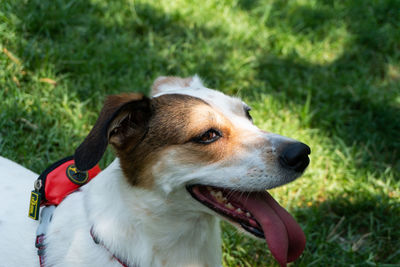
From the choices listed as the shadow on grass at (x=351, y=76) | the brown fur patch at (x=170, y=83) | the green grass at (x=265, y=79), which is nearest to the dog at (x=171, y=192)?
the brown fur patch at (x=170, y=83)

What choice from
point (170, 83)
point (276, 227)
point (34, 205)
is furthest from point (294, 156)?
point (34, 205)

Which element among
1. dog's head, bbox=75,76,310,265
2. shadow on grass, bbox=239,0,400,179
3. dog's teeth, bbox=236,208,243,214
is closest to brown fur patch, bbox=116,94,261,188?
dog's head, bbox=75,76,310,265

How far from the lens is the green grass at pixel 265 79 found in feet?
12.6

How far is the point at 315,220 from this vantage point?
3.76 m

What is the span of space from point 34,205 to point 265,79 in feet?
11.5

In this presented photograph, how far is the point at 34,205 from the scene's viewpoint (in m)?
2.57

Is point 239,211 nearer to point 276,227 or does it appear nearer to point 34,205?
point 276,227

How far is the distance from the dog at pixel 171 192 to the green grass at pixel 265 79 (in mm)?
1149

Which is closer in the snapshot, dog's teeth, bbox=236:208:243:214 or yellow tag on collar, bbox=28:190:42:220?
dog's teeth, bbox=236:208:243:214

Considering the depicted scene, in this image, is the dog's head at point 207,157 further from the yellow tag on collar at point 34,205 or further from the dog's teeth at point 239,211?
the yellow tag on collar at point 34,205

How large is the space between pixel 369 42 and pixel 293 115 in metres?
2.10

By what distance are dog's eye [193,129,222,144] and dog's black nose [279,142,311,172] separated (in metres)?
0.37

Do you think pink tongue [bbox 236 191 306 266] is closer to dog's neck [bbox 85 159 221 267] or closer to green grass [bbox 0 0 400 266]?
dog's neck [bbox 85 159 221 267]

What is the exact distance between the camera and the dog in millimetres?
2324
